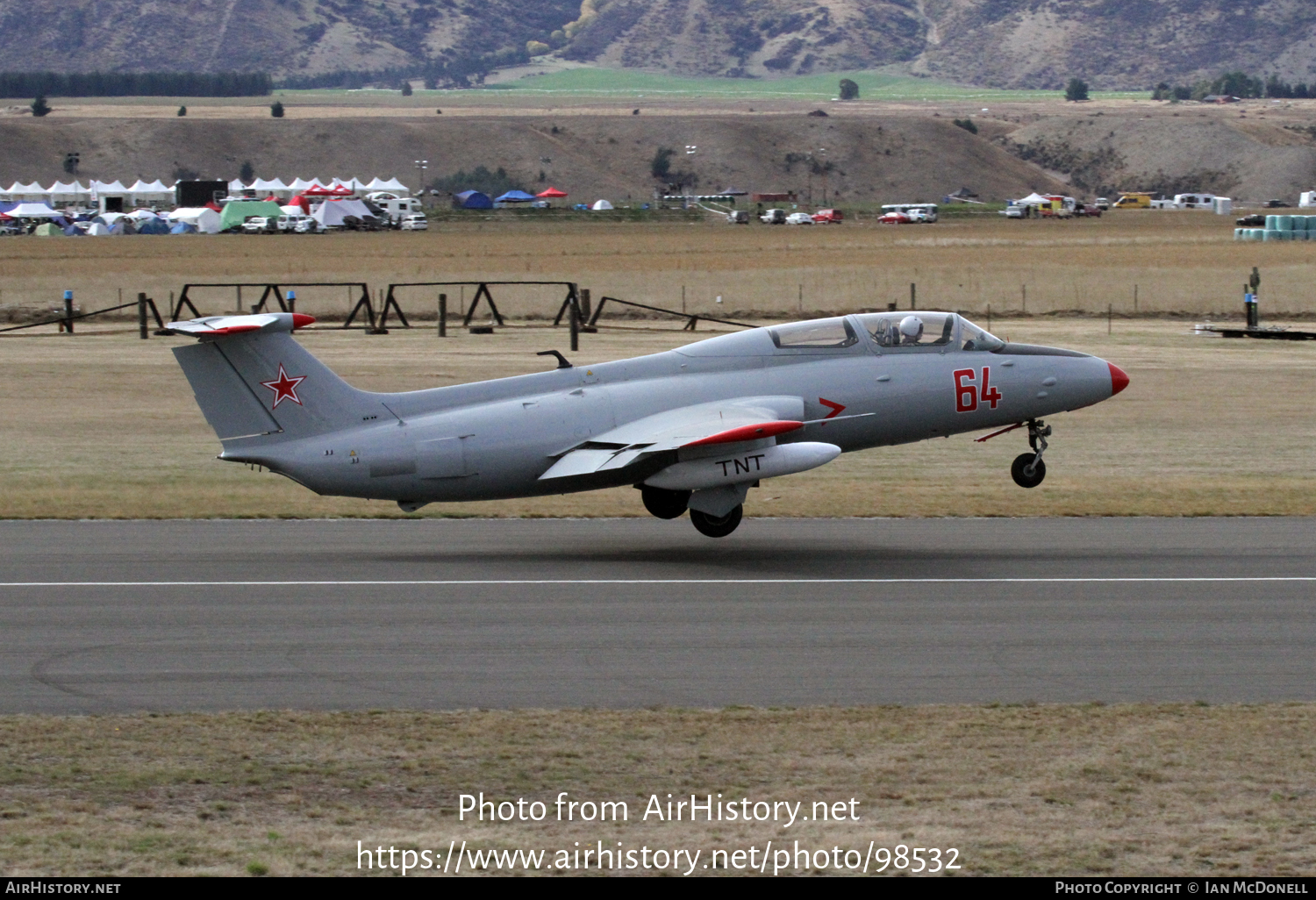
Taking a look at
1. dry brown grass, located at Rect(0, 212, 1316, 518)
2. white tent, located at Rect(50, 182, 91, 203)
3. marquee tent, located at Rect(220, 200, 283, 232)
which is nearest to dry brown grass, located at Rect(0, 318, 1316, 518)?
dry brown grass, located at Rect(0, 212, 1316, 518)

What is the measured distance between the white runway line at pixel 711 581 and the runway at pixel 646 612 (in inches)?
2.0

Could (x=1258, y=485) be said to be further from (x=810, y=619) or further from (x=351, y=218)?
(x=351, y=218)

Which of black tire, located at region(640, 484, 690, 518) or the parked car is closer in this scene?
black tire, located at region(640, 484, 690, 518)

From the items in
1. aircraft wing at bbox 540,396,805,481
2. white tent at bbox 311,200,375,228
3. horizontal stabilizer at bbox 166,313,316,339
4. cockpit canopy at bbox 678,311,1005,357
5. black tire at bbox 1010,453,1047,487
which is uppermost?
white tent at bbox 311,200,375,228

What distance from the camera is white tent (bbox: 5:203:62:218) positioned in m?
129

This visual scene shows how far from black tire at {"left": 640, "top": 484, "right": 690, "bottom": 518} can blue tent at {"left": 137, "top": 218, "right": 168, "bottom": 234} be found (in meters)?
116

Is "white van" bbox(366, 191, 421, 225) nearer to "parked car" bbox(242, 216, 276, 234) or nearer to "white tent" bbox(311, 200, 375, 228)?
"white tent" bbox(311, 200, 375, 228)

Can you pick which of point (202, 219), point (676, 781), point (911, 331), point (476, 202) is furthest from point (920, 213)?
point (676, 781)

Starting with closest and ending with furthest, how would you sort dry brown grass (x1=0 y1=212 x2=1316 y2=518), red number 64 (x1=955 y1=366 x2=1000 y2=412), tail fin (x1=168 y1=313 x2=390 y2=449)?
tail fin (x1=168 y1=313 x2=390 y2=449), red number 64 (x1=955 y1=366 x2=1000 y2=412), dry brown grass (x1=0 y1=212 x2=1316 y2=518)

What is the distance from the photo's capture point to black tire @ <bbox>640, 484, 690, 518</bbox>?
20.0 m

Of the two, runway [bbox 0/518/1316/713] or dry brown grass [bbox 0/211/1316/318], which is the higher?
dry brown grass [bbox 0/211/1316/318]

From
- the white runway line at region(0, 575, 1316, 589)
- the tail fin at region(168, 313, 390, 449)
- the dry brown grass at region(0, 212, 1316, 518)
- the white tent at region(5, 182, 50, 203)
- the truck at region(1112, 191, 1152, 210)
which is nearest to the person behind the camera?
the white runway line at region(0, 575, 1316, 589)

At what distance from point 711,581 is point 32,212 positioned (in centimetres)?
12578

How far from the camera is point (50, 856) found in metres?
8.17
